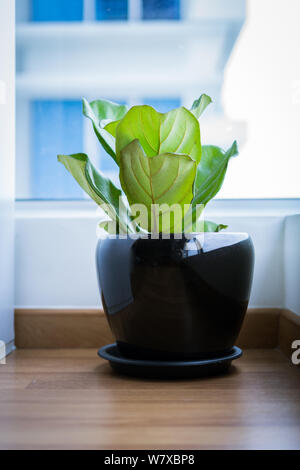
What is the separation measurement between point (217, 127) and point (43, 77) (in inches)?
15.6

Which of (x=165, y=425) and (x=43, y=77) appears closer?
(x=165, y=425)

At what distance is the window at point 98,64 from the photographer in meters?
0.99

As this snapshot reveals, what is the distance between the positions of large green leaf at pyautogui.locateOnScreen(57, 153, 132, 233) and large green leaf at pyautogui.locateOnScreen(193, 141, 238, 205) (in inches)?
4.4

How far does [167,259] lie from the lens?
24.4 inches

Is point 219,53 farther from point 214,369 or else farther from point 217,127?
point 214,369

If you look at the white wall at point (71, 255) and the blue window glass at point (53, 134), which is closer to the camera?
the white wall at point (71, 255)

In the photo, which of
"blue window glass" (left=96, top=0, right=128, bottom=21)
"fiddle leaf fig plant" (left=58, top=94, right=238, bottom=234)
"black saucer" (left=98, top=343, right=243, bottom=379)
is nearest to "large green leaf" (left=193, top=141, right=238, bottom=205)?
"fiddle leaf fig plant" (left=58, top=94, right=238, bottom=234)

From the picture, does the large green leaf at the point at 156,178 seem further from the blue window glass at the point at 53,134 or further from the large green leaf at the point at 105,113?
the blue window glass at the point at 53,134

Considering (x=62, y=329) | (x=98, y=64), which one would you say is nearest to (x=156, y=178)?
(x=62, y=329)

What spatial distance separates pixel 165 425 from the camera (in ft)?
1.55

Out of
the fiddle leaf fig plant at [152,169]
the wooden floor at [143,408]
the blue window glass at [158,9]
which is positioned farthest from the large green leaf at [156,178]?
the blue window glass at [158,9]

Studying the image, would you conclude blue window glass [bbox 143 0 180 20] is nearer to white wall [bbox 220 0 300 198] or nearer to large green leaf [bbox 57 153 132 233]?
white wall [bbox 220 0 300 198]

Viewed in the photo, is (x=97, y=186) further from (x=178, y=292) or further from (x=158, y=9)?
(x=158, y=9)
